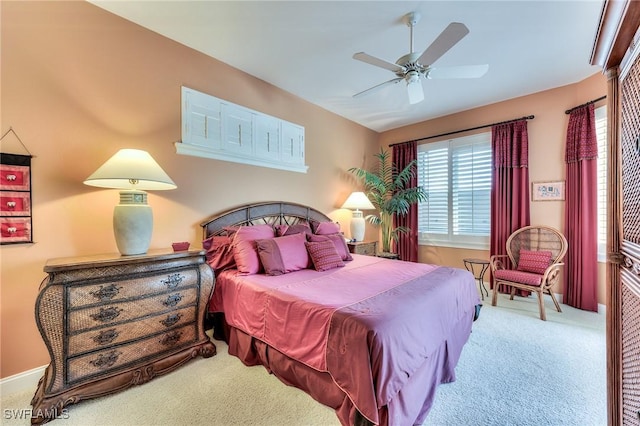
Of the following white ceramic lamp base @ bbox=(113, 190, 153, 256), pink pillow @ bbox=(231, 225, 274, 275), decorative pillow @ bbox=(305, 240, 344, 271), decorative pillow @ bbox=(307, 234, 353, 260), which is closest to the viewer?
white ceramic lamp base @ bbox=(113, 190, 153, 256)

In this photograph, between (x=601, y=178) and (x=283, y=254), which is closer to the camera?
(x=283, y=254)

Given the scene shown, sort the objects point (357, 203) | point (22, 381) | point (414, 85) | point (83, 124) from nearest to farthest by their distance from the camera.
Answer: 1. point (22, 381)
2. point (83, 124)
3. point (414, 85)
4. point (357, 203)

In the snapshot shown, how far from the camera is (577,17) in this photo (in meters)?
2.29

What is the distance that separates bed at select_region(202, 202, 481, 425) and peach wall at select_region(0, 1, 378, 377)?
618mm

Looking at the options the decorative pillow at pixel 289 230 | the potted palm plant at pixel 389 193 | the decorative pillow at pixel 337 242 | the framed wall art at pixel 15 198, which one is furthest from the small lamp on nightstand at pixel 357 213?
the framed wall art at pixel 15 198

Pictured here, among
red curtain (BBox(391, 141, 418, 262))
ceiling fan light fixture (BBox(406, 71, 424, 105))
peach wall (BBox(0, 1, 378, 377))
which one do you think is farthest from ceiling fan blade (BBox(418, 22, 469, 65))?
red curtain (BBox(391, 141, 418, 262))

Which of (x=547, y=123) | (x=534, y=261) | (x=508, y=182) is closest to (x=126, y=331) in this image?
(x=534, y=261)

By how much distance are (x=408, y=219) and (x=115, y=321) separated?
14.9ft

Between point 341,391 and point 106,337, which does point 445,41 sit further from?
point 106,337

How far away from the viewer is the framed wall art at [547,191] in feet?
11.8

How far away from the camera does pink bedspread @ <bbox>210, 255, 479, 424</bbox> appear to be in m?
1.37

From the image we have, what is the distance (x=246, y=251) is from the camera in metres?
2.56

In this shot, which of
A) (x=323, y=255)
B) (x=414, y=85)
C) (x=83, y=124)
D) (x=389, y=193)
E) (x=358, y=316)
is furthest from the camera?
(x=389, y=193)

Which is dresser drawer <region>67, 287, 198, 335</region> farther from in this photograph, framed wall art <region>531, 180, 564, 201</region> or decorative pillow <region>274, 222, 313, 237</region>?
framed wall art <region>531, 180, 564, 201</region>
